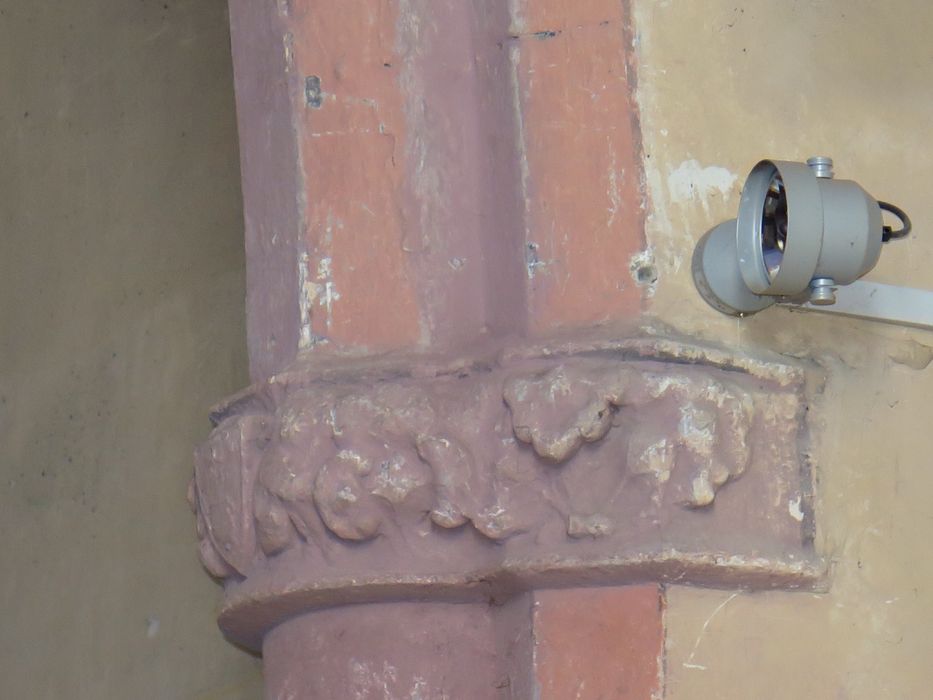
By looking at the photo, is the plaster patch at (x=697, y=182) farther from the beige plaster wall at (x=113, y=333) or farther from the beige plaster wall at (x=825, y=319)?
the beige plaster wall at (x=113, y=333)

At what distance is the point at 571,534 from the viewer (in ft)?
4.67

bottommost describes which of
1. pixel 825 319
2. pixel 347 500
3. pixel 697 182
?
pixel 347 500

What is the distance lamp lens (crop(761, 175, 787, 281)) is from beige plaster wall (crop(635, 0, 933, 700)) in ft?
0.24

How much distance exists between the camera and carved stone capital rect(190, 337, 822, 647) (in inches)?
55.9

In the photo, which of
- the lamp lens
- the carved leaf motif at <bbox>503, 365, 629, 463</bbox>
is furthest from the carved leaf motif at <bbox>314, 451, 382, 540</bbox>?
the lamp lens

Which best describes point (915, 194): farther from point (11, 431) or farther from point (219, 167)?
point (11, 431)

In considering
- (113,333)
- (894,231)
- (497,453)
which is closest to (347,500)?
(497,453)

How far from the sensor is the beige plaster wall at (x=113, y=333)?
80.4 inches

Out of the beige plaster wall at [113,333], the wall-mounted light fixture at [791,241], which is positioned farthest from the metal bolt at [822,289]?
the beige plaster wall at [113,333]

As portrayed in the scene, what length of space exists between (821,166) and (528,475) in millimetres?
336

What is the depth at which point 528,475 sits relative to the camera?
4.77 feet

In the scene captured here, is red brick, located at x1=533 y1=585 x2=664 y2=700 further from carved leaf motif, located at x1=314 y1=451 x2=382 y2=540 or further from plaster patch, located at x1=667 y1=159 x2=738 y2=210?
plaster patch, located at x1=667 y1=159 x2=738 y2=210

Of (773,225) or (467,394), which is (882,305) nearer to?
(773,225)

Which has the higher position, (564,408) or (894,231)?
(894,231)
